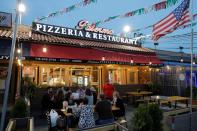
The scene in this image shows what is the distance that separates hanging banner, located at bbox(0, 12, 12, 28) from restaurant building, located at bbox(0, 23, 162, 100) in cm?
33

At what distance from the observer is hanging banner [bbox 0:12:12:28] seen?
14445 millimetres

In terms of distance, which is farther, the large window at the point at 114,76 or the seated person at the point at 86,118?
the large window at the point at 114,76

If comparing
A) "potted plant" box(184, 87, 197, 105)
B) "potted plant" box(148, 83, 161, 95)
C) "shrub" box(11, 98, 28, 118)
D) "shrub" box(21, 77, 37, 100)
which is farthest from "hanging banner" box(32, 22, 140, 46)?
"shrub" box(11, 98, 28, 118)

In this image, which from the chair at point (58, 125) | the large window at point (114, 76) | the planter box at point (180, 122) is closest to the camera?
the planter box at point (180, 122)

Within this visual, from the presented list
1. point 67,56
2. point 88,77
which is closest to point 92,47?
point 67,56

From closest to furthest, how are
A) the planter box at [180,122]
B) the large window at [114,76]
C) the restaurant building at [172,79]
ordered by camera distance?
1. the planter box at [180,122]
2. the restaurant building at [172,79]
3. the large window at [114,76]

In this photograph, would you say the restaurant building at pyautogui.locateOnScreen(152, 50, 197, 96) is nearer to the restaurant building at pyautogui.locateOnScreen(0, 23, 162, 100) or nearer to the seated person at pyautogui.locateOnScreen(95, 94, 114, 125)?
the restaurant building at pyautogui.locateOnScreen(0, 23, 162, 100)

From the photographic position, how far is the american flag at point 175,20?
1010 centimetres

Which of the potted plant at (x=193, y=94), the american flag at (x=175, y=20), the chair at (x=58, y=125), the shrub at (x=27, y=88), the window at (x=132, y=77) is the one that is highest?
the american flag at (x=175, y=20)

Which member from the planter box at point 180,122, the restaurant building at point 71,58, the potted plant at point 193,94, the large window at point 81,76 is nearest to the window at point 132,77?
the restaurant building at point 71,58

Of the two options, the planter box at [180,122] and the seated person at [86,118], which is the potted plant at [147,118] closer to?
the planter box at [180,122]

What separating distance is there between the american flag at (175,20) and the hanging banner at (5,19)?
8865 millimetres

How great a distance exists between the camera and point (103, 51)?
16672mm

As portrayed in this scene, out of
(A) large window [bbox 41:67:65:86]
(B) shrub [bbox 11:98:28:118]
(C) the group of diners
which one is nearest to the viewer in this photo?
(C) the group of diners
